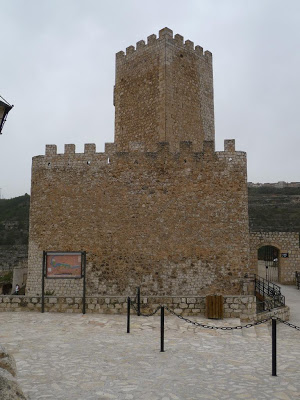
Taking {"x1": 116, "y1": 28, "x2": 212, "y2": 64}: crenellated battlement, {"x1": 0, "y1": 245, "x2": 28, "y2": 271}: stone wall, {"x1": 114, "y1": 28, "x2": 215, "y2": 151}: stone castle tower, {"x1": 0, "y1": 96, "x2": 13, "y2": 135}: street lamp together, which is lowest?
{"x1": 0, "y1": 245, "x2": 28, "y2": 271}: stone wall

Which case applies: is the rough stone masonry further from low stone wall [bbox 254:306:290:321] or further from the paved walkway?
the paved walkway

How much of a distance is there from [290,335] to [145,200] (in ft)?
20.6

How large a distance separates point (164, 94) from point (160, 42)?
93.6 inches

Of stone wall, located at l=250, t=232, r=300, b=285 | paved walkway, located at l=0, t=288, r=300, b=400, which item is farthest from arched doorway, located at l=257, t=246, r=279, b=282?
paved walkway, located at l=0, t=288, r=300, b=400

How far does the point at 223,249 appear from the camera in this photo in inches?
513

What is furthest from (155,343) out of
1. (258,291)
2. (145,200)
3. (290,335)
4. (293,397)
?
(258,291)

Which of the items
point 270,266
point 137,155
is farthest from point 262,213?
point 137,155

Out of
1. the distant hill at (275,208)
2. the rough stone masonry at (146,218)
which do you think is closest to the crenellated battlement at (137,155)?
the rough stone masonry at (146,218)

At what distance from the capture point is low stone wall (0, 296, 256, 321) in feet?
32.3

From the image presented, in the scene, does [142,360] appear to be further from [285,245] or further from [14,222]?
[14,222]

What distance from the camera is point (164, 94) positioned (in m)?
15.1

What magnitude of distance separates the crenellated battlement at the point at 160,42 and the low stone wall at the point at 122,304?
10797mm

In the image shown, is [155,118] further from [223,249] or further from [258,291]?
[258,291]

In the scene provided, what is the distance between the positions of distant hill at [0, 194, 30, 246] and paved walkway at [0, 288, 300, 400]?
109 feet
